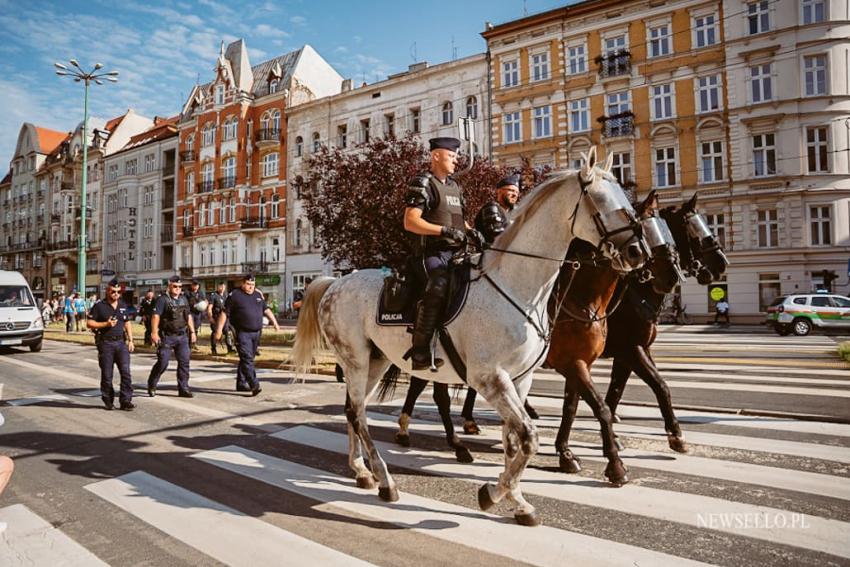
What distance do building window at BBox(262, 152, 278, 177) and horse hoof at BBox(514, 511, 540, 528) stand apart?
146 ft

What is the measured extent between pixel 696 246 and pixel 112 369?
8.94m

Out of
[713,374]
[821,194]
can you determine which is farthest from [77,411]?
[821,194]

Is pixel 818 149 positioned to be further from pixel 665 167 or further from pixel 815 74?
pixel 665 167

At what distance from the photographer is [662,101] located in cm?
2928

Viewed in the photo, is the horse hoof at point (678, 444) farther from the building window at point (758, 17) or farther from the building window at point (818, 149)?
the building window at point (758, 17)

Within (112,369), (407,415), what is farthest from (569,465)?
(112,369)

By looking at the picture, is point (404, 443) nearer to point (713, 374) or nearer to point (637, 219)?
point (637, 219)

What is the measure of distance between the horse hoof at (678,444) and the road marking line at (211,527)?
3556 mm

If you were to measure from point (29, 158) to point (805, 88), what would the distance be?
8835 centimetres

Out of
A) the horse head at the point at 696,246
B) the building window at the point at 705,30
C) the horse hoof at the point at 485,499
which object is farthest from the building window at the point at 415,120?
the horse hoof at the point at 485,499

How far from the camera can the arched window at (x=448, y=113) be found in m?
35.1

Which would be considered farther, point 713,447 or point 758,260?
point 758,260

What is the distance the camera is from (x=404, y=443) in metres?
5.65

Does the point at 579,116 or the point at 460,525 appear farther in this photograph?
the point at 579,116
